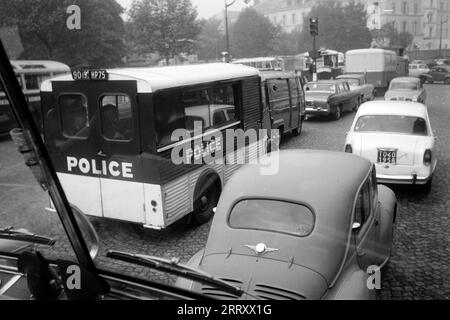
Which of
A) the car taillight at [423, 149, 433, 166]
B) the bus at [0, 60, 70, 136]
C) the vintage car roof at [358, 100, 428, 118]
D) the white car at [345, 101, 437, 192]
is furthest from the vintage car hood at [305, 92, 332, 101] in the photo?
the bus at [0, 60, 70, 136]

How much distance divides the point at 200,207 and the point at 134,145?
1.71 m

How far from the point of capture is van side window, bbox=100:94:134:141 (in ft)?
13.2

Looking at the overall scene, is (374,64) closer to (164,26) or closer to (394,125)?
(394,125)

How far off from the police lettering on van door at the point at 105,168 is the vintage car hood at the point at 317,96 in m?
12.2

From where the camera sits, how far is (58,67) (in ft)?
8.11

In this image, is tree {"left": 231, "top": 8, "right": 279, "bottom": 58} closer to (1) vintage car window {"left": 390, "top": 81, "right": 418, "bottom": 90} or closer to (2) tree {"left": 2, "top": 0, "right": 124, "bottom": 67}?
(2) tree {"left": 2, "top": 0, "right": 124, "bottom": 67}

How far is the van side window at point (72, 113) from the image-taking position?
331cm

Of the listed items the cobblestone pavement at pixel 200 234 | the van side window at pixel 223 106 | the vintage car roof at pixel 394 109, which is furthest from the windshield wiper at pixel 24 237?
the vintage car roof at pixel 394 109

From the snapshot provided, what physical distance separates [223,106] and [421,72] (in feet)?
95.7

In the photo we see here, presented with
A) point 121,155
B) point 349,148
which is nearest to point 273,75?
point 349,148

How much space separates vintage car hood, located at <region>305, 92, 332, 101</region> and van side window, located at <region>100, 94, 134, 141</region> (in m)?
12.0

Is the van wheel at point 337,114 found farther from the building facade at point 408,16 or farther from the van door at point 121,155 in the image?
the van door at point 121,155

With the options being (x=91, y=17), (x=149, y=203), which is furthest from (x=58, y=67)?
(x=149, y=203)
